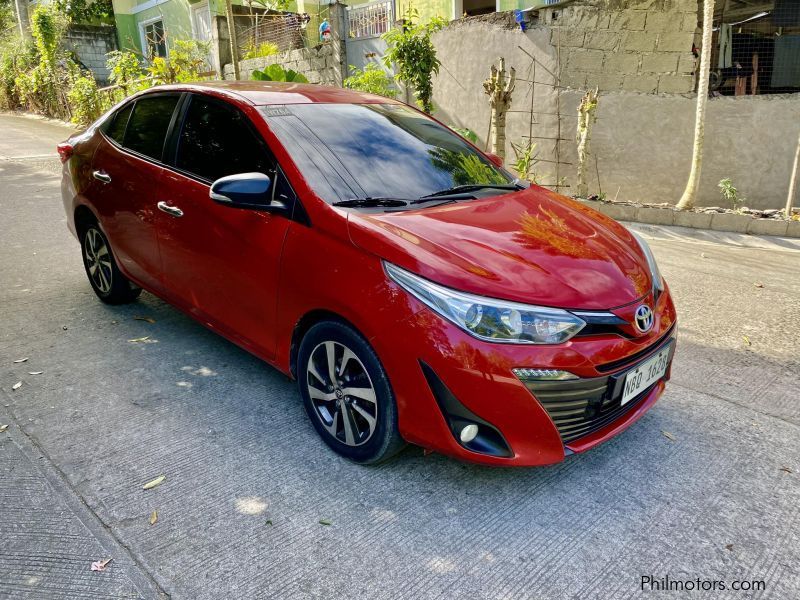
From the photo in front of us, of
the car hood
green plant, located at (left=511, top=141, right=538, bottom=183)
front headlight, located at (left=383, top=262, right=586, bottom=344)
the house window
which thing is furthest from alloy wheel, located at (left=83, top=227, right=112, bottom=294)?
the house window

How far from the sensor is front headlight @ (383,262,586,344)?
7.63 feet

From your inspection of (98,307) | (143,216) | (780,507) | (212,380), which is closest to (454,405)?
(780,507)

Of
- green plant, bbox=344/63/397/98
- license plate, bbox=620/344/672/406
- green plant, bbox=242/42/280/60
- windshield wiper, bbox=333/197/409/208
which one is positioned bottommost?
license plate, bbox=620/344/672/406

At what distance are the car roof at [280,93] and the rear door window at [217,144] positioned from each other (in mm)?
110

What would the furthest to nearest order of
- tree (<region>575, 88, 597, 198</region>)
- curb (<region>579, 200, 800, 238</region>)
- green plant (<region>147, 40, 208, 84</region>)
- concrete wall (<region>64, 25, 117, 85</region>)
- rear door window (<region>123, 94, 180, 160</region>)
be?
concrete wall (<region>64, 25, 117, 85</region>)
green plant (<region>147, 40, 208, 84</region>)
tree (<region>575, 88, 597, 198</region>)
curb (<region>579, 200, 800, 238</region>)
rear door window (<region>123, 94, 180, 160</region>)

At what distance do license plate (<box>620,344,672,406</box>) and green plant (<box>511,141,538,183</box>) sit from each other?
664 cm

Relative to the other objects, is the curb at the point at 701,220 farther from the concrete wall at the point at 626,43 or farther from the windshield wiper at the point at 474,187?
the windshield wiper at the point at 474,187

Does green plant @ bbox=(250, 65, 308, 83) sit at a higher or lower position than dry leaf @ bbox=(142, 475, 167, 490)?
higher

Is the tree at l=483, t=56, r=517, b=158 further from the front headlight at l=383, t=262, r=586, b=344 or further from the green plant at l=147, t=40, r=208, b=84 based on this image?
the green plant at l=147, t=40, r=208, b=84

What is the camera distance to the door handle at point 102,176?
13.7 ft

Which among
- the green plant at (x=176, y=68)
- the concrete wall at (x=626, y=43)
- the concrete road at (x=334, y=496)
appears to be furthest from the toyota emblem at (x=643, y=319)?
the green plant at (x=176, y=68)

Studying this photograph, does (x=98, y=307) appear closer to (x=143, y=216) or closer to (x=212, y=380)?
A: (x=143, y=216)

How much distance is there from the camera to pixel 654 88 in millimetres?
9180

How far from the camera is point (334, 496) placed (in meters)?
2.64
